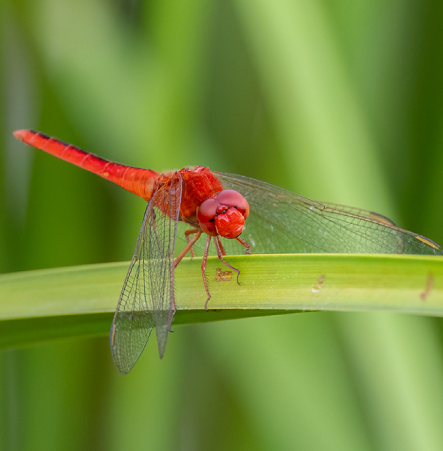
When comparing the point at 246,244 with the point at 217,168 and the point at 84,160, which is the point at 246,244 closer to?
the point at 217,168

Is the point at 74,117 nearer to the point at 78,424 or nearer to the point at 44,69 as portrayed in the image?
the point at 44,69

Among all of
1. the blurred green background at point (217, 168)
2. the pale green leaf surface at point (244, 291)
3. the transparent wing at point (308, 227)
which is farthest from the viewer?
the blurred green background at point (217, 168)

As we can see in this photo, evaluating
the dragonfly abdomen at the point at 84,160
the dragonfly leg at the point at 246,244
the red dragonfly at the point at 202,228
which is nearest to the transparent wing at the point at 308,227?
the red dragonfly at the point at 202,228

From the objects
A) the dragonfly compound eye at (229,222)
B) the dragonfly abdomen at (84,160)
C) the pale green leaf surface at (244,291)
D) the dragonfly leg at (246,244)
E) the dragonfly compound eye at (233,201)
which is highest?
the dragonfly abdomen at (84,160)

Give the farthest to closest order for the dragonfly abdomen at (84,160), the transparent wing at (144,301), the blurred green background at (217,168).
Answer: the dragonfly abdomen at (84,160) < the blurred green background at (217,168) < the transparent wing at (144,301)

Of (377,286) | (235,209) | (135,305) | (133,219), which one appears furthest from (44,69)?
(377,286)

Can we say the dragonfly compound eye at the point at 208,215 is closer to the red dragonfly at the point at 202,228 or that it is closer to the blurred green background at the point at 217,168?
the red dragonfly at the point at 202,228

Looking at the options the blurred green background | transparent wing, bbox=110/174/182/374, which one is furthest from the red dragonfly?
the blurred green background
